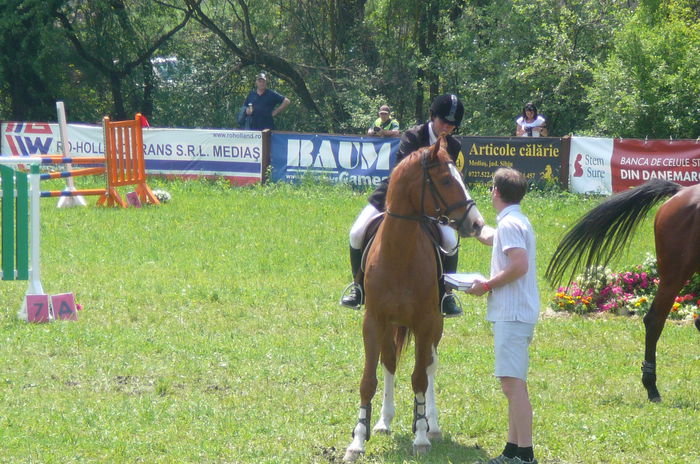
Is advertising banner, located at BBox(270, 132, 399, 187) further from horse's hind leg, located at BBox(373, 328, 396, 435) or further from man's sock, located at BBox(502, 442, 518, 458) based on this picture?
man's sock, located at BBox(502, 442, 518, 458)

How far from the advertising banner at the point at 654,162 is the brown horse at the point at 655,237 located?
1008 cm

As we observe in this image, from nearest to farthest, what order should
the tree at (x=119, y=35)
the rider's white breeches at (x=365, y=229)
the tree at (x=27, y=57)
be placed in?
the rider's white breeches at (x=365, y=229) → the tree at (x=27, y=57) → the tree at (x=119, y=35)

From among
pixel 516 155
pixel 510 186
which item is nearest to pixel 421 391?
pixel 510 186

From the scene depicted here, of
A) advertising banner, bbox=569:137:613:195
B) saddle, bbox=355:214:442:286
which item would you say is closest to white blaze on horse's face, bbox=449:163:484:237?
saddle, bbox=355:214:442:286

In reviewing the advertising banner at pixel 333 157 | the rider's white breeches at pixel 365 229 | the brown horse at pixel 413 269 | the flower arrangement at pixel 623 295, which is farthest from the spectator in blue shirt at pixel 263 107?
the brown horse at pixel 413 269

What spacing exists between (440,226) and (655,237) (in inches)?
90.4

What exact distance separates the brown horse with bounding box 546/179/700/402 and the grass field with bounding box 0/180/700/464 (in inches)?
22.4

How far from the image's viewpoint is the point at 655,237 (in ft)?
25.9

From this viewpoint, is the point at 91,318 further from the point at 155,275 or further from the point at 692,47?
the point at 692,47

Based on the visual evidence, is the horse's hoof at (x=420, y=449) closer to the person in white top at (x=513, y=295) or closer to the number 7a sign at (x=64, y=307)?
the person in white top at (x=513, y=295)

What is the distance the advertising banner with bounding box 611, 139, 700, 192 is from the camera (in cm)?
1773

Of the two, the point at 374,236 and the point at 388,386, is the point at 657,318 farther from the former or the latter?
the point at 374,236

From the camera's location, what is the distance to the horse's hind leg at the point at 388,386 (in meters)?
6.52

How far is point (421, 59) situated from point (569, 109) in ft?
18.5
